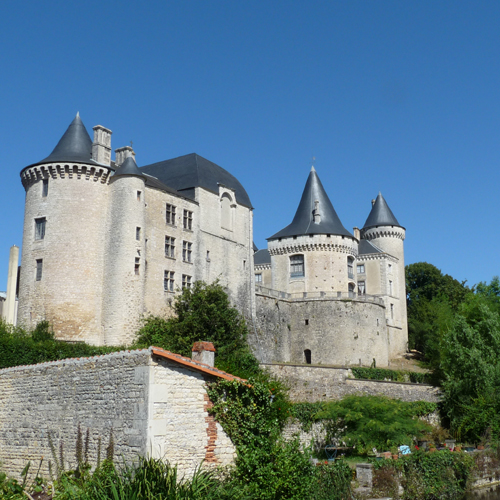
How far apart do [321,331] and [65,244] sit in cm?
1804

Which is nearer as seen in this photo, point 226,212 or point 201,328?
point 201,328

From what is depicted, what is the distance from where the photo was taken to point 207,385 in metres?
12.4

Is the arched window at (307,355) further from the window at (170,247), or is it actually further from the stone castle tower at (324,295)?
the window at (170,247)

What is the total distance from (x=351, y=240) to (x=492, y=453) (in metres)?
25.0

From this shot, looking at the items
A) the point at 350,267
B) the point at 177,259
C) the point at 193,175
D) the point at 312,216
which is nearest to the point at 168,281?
the point at 177,259

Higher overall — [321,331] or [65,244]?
[65,244]

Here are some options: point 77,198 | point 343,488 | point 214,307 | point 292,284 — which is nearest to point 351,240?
point 292,284

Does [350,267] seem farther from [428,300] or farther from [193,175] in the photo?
[428,300]

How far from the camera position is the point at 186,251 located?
34.4 m

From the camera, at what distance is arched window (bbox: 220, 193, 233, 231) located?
123 ft

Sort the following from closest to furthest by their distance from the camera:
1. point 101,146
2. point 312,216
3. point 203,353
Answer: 1. point 203,353
2. point 101,146
3. point 312,216

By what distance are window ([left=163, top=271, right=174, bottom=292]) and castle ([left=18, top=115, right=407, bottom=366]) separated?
0.20 feet

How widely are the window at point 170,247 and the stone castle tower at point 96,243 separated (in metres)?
0.05

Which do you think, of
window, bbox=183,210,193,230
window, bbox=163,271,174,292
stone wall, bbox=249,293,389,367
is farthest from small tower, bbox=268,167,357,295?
window, bbox=163,271,174,292
